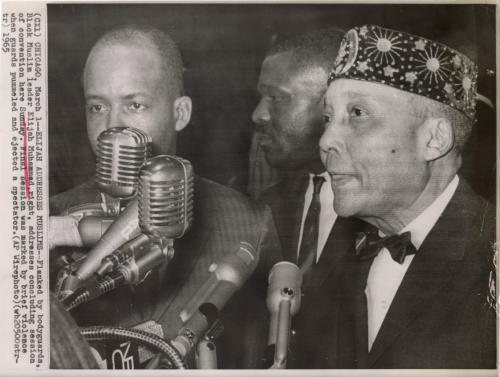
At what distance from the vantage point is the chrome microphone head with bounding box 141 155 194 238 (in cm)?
154

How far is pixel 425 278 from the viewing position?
5.18 ft

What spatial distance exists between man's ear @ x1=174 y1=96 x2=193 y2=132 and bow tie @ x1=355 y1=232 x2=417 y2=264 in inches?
19.9

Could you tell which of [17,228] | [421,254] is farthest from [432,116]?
[17,228]

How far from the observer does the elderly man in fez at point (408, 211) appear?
60.7 inches

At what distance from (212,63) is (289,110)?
0.73 feet

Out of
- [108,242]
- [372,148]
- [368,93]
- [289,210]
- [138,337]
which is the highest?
[368,93]

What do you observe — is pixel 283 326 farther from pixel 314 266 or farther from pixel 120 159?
pixel 120 159

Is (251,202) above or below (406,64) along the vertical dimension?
below

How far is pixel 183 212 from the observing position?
5.14 feet

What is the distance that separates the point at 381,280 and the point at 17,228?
901mm

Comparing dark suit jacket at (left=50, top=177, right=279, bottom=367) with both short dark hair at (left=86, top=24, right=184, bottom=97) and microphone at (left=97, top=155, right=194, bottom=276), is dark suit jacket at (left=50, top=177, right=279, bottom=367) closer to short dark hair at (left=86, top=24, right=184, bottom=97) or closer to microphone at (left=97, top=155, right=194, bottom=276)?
microphone at (left=97, top=155, right=194, bottom=276)

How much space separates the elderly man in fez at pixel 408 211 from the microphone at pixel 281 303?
0.38 ft

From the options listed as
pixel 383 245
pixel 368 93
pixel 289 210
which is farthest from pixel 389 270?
pixel 368 93

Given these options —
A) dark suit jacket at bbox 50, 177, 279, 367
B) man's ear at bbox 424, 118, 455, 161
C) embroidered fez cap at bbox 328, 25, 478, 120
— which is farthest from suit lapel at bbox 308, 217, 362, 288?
embroidered fez cap at bbox 328, 25, 478, 120
